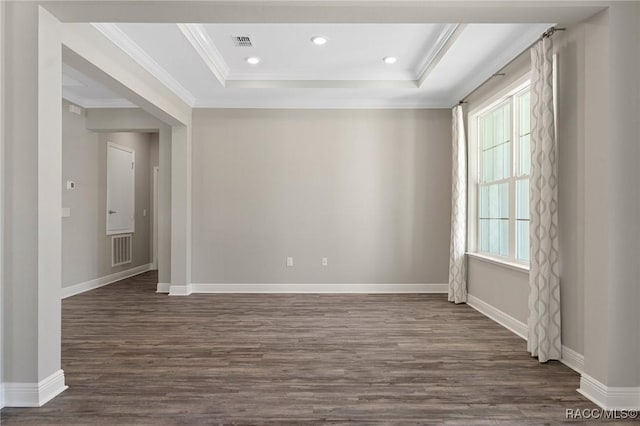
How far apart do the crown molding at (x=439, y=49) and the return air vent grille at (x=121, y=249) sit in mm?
5569

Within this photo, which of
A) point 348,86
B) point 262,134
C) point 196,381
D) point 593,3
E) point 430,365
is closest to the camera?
point 593,3

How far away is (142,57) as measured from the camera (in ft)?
13.0

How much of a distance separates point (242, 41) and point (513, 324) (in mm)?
3965

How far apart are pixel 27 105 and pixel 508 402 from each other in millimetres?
3454

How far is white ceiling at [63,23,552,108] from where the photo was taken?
3.63 m

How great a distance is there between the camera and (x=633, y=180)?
2340mm

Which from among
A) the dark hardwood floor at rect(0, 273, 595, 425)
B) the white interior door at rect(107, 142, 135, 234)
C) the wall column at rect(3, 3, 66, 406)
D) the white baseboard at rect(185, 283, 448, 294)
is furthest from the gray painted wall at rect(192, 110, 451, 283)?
the wall column at rect(3, 3, 66, 406)

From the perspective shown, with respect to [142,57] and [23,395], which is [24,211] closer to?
[23,395]

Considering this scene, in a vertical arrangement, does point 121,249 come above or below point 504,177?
below

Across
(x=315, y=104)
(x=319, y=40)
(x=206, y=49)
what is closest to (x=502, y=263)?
(x=319, y=40)

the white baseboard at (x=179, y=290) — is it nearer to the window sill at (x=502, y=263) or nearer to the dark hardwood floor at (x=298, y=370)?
the dark hardwood floor at (x=298, y=370)

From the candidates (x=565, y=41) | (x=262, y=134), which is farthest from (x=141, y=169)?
(x=565, y=41)

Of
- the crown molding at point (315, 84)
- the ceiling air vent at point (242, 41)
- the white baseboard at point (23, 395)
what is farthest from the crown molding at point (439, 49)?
the white baseboard at point (23, 395)

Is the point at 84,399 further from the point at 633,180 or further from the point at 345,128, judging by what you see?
the point at 345,128
